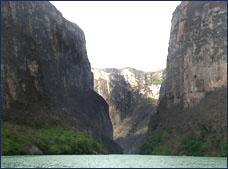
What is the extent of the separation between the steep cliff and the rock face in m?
34.9

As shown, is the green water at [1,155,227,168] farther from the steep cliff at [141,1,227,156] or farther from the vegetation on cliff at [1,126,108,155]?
the steep cliff at [141,1,227,156]

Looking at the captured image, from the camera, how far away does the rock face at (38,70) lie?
125438mm

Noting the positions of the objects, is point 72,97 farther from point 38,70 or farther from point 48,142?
point 48,142

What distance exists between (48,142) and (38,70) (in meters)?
37.4

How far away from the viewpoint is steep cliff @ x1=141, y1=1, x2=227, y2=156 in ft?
413

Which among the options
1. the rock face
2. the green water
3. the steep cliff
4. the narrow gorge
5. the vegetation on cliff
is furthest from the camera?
the steep cliff

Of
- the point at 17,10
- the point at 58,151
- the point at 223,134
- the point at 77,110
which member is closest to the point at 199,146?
the point at 223,134

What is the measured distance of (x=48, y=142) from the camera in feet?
370

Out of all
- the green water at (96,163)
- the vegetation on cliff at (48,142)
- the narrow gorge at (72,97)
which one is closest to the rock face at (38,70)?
the narrow gorge at (72,97)

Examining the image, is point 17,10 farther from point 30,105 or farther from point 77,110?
point 77,110

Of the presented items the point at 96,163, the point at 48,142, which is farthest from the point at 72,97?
the point at 96,163

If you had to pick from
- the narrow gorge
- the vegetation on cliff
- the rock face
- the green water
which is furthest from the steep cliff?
the green water

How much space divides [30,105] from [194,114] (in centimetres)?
5509

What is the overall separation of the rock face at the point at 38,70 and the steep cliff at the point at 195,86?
34887mm
